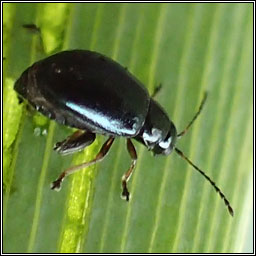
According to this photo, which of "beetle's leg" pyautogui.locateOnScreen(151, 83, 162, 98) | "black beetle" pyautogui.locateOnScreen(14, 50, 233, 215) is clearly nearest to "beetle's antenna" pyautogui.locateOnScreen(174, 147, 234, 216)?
"black beetle" pyautogui.locateOnScreen(14, 50, 233, 215)

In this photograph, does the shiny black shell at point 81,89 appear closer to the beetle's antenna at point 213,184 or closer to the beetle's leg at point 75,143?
the beetle's leg at point 75,143

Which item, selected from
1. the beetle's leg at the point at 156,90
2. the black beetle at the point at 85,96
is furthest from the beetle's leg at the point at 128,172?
the beetle's leg at the point at 156,90

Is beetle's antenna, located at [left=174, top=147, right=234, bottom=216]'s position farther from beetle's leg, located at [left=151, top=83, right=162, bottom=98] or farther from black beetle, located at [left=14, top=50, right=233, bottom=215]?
beetle's leg, located at [left=151, top=83, right=162, bottom=98]

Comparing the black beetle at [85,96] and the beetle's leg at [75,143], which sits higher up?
the black beetle at [85,96]

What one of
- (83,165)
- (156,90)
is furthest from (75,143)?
(156,90)

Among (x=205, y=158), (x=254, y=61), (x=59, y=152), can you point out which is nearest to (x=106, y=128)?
(x=59, y=152)

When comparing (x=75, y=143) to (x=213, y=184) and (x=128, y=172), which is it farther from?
(x=213, y=184)
